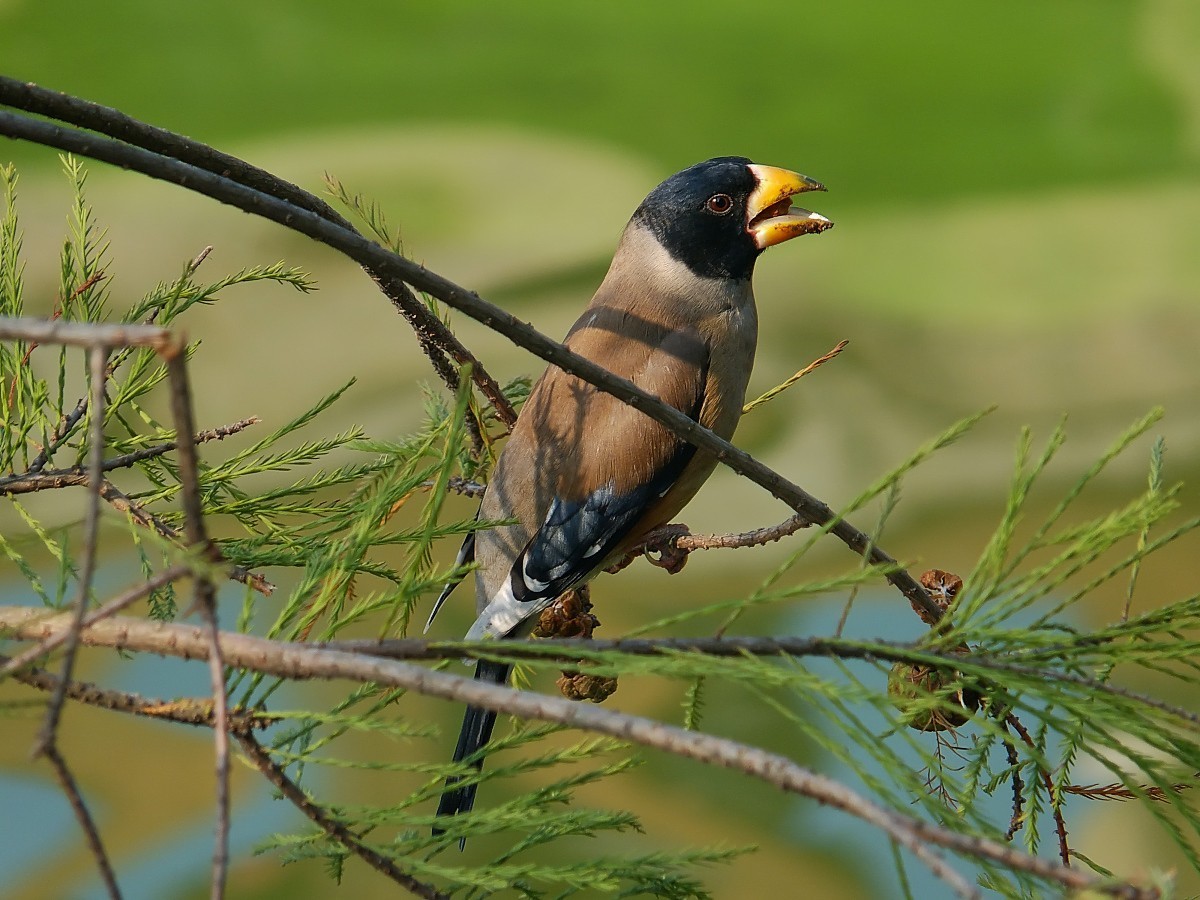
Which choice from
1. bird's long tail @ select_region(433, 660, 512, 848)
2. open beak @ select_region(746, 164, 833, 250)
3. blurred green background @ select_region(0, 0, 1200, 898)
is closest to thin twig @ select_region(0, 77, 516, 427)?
bird's long tail @ select_region(433, 660, 512, 848)

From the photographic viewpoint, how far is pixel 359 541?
0.48 m

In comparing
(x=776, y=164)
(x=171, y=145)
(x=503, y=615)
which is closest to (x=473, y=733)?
(x=503, y=615)

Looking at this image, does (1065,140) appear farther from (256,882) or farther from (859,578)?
(859,578)

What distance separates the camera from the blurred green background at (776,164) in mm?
2623

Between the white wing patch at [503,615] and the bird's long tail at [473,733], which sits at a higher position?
the white wing patch at [503,615]

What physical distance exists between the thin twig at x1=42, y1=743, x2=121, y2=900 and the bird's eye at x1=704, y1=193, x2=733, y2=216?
98 cm

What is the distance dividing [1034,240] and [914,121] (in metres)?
0.39

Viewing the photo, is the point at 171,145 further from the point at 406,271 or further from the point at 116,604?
the point at 116,604

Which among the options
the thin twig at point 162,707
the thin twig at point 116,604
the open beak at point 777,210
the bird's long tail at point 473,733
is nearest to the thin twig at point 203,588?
the thin twig at point 116,604

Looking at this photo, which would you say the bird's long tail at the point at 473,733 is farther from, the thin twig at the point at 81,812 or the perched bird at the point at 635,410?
the thin twig at the point at 81,812

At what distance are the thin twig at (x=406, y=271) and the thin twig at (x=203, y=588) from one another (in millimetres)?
166

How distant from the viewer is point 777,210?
121cm

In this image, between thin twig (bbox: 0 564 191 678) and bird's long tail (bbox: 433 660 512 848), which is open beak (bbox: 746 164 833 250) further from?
thin twig (bbox: 0 564 191 678)

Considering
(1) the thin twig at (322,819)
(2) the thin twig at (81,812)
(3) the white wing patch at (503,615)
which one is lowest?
(2) the thin twig at (81,812)
